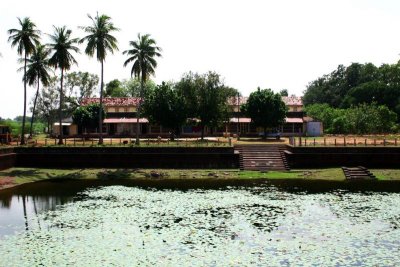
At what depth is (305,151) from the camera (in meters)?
53.7

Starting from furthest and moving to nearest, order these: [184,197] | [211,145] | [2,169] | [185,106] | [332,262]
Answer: [185,106] < [211,145] < [2,169] < [184,197] < [332,262]

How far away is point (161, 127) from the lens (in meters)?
87.1

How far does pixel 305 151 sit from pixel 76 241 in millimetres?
34980

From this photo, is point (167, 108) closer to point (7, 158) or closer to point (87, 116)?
point (87, 116)

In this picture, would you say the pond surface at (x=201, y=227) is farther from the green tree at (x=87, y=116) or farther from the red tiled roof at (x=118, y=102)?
the red tiled roof at (x=118, y=102)

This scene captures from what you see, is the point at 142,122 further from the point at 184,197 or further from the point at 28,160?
the point at 184,197

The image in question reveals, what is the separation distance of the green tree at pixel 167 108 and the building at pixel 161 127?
16.2m

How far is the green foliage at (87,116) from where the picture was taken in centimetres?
7988

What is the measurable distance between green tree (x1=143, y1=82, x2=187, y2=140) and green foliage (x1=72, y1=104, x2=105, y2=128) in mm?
15932

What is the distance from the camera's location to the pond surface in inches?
853

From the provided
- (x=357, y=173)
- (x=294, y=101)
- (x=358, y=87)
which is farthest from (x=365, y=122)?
(x=358, y=87)

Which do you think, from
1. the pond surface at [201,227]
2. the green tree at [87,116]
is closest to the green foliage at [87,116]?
the green tree at [87,116]

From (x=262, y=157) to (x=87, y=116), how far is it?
37267mm

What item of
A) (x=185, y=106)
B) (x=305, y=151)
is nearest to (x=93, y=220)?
(x=305, y=151)
